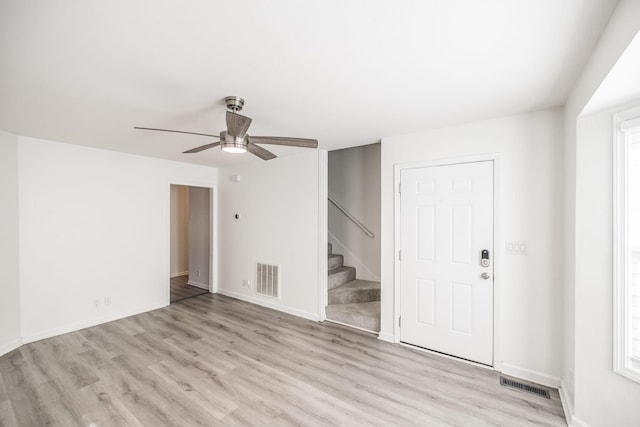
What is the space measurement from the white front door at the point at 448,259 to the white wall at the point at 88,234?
3.72 meters

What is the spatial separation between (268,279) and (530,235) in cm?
343

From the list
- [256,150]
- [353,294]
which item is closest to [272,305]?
[353,294]

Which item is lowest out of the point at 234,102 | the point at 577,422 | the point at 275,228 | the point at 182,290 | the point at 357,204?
the point at 182,290

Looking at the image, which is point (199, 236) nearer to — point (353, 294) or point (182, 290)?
point (182, 290)

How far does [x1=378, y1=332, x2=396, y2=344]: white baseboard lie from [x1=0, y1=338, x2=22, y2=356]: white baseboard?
4.02 m

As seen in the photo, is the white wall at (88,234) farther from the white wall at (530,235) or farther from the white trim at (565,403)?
the white trim at (565,403)

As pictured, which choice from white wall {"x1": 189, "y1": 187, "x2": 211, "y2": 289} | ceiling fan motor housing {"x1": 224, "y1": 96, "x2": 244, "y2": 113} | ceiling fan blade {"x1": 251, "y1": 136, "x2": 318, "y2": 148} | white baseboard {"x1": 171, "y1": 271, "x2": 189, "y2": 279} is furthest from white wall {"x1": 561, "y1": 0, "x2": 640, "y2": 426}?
white baseboard {"x1": 171, "y1": 271, "x2": 189, "y2": 279}

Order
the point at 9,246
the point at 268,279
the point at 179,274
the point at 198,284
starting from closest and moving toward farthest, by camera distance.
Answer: the point at 9,246 < the point at 268,279 < the point at 198,284 < the point at 179,274

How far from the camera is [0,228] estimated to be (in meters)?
2.89

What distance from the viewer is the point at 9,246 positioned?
3.00 m

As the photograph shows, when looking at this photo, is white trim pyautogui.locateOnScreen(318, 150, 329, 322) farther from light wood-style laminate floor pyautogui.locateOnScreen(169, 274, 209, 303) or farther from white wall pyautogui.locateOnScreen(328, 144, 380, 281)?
light wood-style laminate floor pyautogui.locateOnScreen(169, 274, 209, 303)

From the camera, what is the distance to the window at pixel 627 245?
1.67 metres

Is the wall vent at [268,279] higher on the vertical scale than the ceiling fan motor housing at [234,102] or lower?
lower

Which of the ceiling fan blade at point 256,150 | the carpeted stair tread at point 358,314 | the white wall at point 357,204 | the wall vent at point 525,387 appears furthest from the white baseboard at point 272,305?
the ceiling fan blade at point 256,150
